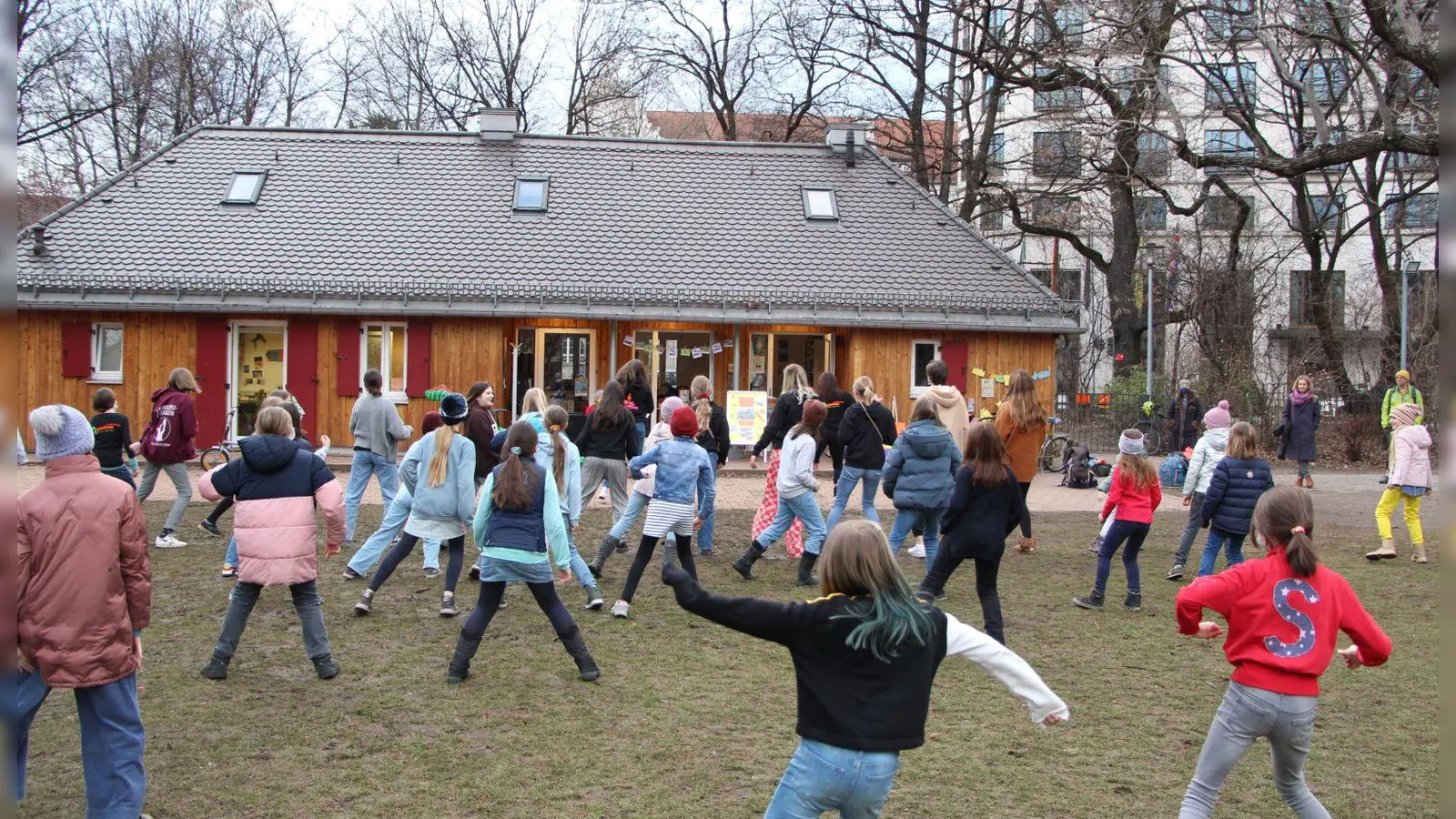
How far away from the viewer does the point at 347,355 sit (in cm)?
2203

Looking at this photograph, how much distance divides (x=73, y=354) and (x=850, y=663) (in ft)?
69.2

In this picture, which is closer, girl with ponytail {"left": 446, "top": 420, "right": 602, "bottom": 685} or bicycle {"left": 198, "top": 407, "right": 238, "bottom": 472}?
girl with ponytail {"left": 446, "top": 420, "right": 602, "bottom": 685}

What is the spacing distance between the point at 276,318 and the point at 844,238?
11433 millimetres

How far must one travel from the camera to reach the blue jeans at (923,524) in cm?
1084

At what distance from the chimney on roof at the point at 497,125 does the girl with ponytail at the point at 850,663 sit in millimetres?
24276

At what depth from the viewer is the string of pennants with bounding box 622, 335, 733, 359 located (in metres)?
23.3

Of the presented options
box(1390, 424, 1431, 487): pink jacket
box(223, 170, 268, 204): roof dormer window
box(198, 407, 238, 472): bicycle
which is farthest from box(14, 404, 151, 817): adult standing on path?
box(223, 170, 268, 204): roof dormer window

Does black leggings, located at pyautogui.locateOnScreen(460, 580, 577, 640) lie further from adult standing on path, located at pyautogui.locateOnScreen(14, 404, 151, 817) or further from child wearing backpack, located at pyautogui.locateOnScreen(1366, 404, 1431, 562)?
child wearing backpack, located at pyautogui.locateOnScreen(1366, 404, 1431, 562)

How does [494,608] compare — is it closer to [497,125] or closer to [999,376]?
[999,376]

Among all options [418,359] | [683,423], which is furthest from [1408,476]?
[418,359]

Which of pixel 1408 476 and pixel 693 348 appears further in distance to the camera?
pixel 693 348

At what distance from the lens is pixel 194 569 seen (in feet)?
36.7

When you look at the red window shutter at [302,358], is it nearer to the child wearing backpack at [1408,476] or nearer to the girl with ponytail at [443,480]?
the girl with ponytail at [443,480]

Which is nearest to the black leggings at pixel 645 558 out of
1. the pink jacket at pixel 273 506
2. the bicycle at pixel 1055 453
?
the pink jacket at pixel 273 506
